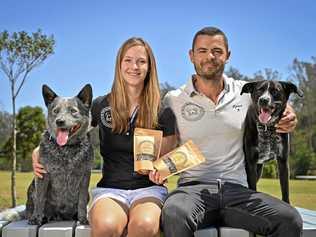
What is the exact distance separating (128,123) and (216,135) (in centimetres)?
64

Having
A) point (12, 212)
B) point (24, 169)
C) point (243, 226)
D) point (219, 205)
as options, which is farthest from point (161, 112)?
point (24, 169)

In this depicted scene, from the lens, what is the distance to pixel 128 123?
2969 millimetres

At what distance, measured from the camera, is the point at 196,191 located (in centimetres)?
278

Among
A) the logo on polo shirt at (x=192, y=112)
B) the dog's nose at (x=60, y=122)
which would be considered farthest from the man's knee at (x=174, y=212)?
the dog's nose at (x=60, y=122)

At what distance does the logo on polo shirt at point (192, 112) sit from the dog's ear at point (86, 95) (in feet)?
2.26

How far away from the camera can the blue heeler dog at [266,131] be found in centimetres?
292

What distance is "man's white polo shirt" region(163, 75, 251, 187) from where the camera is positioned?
3012 millimetres

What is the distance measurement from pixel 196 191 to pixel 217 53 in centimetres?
106

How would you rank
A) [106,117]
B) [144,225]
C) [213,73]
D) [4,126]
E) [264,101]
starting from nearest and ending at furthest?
1. [144,225]
2. [264,101]
3. [106,117]
4. [213,73]
5. [4,126]

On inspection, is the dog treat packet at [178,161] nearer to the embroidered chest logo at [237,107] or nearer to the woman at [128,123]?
the woman at [128,123]

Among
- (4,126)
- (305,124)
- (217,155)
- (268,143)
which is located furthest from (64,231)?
(305,124)

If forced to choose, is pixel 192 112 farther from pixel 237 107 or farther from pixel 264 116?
pixel 264 116

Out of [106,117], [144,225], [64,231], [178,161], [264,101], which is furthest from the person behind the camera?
[106,117]

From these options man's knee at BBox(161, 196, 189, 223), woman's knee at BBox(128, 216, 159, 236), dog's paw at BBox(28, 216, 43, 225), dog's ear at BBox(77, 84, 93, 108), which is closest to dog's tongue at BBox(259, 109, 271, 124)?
man's knee at BBox(161, 196, 189, 223)
